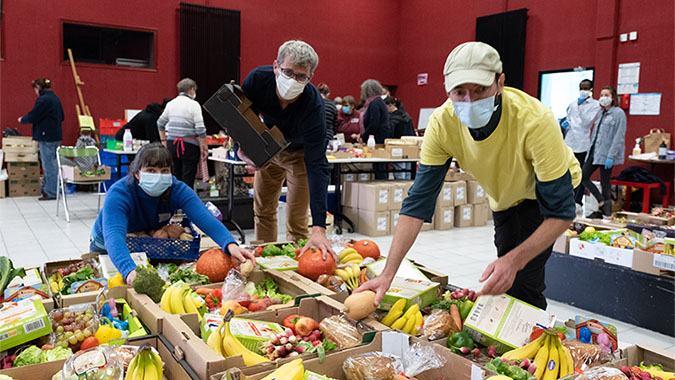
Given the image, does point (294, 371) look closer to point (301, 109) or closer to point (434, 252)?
point (301, 109)

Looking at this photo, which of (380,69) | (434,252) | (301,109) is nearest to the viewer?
(301,109)

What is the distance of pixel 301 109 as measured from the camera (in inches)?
128

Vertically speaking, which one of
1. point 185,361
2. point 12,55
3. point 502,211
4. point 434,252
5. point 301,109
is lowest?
point 434,252

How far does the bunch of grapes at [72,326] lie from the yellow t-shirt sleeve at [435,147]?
55.1 inches

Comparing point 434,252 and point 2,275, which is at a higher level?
point 2,275

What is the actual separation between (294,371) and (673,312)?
120 inches

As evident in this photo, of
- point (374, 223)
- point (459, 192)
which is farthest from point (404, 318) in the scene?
point (459, 192)

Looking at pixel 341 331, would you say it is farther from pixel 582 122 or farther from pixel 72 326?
pixel 582 122

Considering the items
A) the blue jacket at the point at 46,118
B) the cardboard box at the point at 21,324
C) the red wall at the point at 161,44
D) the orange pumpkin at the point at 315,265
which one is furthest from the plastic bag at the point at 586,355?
the red wall at the point at 161,44

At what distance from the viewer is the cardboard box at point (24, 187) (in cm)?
909

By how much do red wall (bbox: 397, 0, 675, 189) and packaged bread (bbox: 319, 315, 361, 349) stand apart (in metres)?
9.19

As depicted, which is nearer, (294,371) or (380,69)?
(294,371)

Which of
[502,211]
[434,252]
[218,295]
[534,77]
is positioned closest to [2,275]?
[218,295]

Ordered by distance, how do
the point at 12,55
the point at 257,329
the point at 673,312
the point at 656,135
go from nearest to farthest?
1. the point at 257,329
2. the point at 673,312
3. the point at 656,135
4. the point at 12,55
